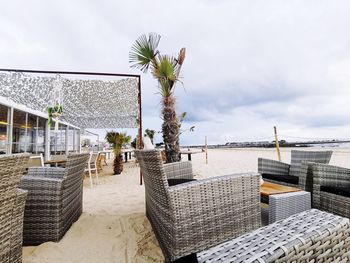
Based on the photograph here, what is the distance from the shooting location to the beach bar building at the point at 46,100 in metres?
5.86

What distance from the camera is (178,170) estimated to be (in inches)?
106

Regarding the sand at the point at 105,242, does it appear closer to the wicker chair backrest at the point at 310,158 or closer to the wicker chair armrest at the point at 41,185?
the wicker chair armrest at the point at 41,185

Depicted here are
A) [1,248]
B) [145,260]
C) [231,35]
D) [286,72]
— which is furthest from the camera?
[286,72]

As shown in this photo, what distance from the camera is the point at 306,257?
2.25 ft

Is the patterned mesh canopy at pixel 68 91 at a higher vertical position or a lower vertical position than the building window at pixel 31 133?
higher

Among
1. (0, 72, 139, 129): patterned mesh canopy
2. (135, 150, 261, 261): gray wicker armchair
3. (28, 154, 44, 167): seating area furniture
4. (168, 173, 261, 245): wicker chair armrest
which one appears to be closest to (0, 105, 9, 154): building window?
(0, 72, 139, 129): patterned mesh canopy

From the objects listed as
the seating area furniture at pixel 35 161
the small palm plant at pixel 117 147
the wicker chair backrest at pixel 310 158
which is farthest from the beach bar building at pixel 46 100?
the wicker chair backrest at pixel 310 158

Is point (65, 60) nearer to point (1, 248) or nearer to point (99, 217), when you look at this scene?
point (99, 217)

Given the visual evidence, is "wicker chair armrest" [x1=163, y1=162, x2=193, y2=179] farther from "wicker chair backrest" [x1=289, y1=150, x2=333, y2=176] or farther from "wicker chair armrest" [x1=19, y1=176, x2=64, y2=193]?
"wicker chair backrest" [x1=289, y1=150, x2=333, y2=176]

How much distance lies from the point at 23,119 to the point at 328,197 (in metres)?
8.26

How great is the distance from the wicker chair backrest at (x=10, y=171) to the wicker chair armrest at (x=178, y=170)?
1.64 m

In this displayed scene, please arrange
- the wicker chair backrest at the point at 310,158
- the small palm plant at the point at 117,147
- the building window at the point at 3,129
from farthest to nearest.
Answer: the small palm plant at the point at 117,147
the building window at the point at 3,129
the wicker chair backrest at the point at 310,158

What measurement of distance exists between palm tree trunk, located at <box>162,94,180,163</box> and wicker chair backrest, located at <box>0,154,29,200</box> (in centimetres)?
321

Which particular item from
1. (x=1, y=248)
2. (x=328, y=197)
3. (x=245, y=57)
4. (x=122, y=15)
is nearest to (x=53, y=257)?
(x=1, y=248)
